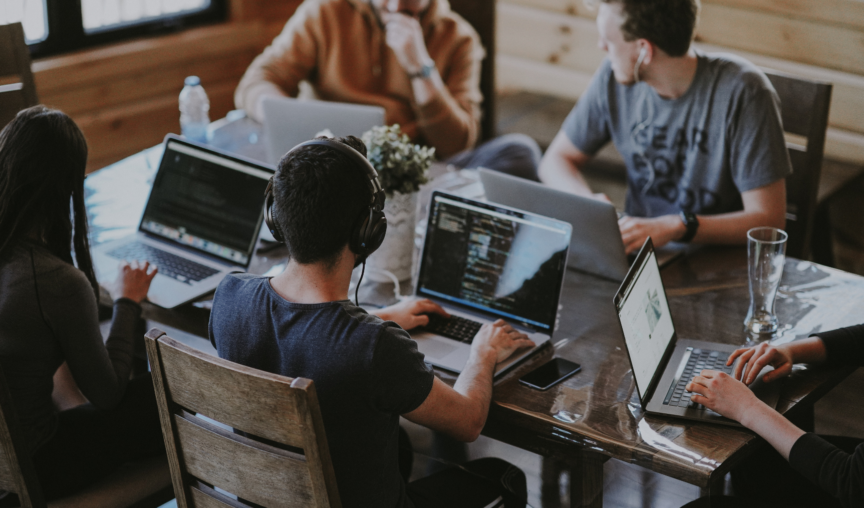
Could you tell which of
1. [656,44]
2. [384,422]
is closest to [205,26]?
[656,44]

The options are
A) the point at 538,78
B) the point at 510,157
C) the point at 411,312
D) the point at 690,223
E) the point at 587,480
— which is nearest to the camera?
the point at 587,480

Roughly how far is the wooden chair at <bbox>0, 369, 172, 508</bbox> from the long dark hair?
0.96 feet

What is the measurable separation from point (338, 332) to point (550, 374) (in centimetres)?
48

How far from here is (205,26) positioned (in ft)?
13.6

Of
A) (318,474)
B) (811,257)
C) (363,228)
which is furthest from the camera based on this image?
(811,257)

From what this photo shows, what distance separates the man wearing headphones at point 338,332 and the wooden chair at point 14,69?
4.42 ft

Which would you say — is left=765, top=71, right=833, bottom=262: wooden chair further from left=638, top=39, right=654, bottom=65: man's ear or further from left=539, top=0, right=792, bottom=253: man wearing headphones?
left=638, top=39, right=654, bottom=65: man's ear

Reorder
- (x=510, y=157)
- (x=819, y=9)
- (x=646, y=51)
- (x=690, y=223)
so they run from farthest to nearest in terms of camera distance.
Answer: (x=819, y=9)
(x=510, y=157)
(x=646, y=51)
(x=690, y=223)

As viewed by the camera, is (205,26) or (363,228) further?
(205,26)

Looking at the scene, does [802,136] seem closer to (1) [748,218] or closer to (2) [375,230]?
(1) [748,218]

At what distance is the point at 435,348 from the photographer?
5.41ft

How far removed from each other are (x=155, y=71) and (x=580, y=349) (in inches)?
115

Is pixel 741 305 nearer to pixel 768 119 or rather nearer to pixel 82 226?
pixel 768 119

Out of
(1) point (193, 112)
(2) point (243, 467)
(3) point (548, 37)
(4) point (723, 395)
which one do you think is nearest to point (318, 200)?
(2) point (243, 467)
